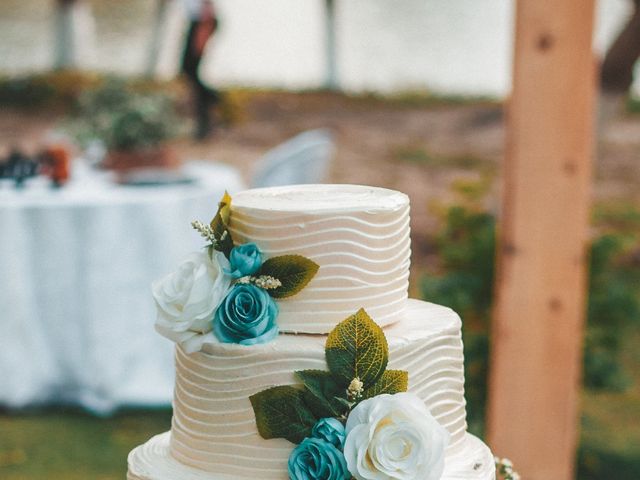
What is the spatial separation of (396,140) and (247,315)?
964cm

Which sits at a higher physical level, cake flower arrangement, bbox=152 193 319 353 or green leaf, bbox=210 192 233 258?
green leaf, bbox=210 192 233 258

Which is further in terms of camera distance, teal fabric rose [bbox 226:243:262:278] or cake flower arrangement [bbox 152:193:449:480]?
teal fabric rose [bbox 226:243:262:278]

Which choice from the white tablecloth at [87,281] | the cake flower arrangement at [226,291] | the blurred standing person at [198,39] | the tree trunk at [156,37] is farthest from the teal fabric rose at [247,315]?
the tree trunk at [156,37]

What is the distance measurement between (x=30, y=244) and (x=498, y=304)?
213 cm

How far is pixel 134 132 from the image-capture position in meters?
4.40

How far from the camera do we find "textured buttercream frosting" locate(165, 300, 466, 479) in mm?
1454

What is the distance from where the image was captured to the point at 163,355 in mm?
4234

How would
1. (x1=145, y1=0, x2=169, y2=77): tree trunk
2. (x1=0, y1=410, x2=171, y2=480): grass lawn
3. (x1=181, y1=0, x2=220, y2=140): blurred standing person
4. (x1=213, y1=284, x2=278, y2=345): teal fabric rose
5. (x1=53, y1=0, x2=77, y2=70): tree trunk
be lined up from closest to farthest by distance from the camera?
(x1=213, y1=284, x2=278, y2=345): teal fabric rose, (x1=0, y1=410, x2=171, y2=480): grass lawn, (x1=181, y1=0, x2=220, y2=140): blurred standing person, (x1=53, y1=0, x2=77, y2=70): tree trunk, (x1=145, y1=0, x2=169, y2=77): tree trunk

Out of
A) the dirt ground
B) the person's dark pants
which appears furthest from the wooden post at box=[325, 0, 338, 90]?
the person's dark pants

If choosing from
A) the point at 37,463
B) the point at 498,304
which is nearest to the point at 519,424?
the point at 498,304

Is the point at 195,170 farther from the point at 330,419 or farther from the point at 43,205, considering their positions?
the point at 330,419

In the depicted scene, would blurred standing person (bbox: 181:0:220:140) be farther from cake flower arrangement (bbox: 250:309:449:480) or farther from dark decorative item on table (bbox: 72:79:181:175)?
cake flower arrangement (bbox: 250:309:449:480)

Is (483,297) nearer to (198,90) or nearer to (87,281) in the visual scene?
(87,281)

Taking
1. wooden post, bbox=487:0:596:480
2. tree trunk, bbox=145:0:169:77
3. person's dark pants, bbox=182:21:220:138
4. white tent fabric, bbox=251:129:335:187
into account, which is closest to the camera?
wooden post, bbox=487:0:596:480
